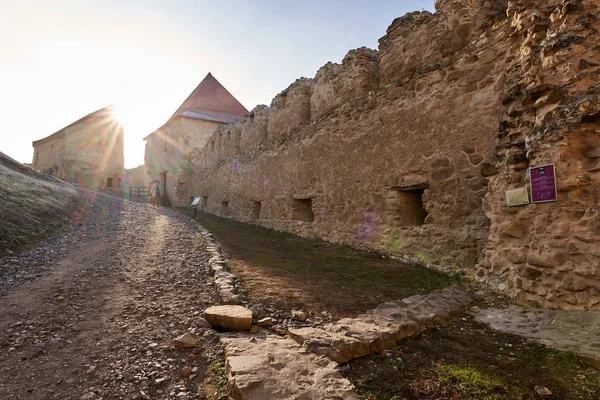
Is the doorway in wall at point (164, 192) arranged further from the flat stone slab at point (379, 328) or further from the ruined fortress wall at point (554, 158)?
the ruined fortress wall at point (554, 158)

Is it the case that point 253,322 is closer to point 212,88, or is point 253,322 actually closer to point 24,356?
point 24,356

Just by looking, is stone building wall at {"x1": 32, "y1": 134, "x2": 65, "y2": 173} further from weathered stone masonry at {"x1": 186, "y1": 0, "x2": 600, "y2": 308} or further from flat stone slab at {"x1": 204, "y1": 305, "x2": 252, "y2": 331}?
flat stone slab at {"x1": 204, "y1": 305, "x2": 252, "y2": 331}

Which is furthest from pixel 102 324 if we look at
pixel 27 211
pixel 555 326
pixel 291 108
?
pixel 291 108

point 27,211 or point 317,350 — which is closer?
point 317,350

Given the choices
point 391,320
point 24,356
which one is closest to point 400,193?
point 391,320

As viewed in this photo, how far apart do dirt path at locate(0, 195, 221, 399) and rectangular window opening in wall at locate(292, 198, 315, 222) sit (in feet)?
13.7

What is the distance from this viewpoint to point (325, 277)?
4867 mm

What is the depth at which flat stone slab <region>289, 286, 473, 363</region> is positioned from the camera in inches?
93.9

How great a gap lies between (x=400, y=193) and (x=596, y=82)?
137 inches

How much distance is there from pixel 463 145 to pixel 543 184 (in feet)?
6.04

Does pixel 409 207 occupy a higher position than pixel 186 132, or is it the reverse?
pixel 186 132

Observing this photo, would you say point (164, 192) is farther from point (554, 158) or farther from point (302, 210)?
point (554, 158)

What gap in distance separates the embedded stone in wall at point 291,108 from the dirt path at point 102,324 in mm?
5906

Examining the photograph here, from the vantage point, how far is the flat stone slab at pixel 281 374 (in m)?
1.88
